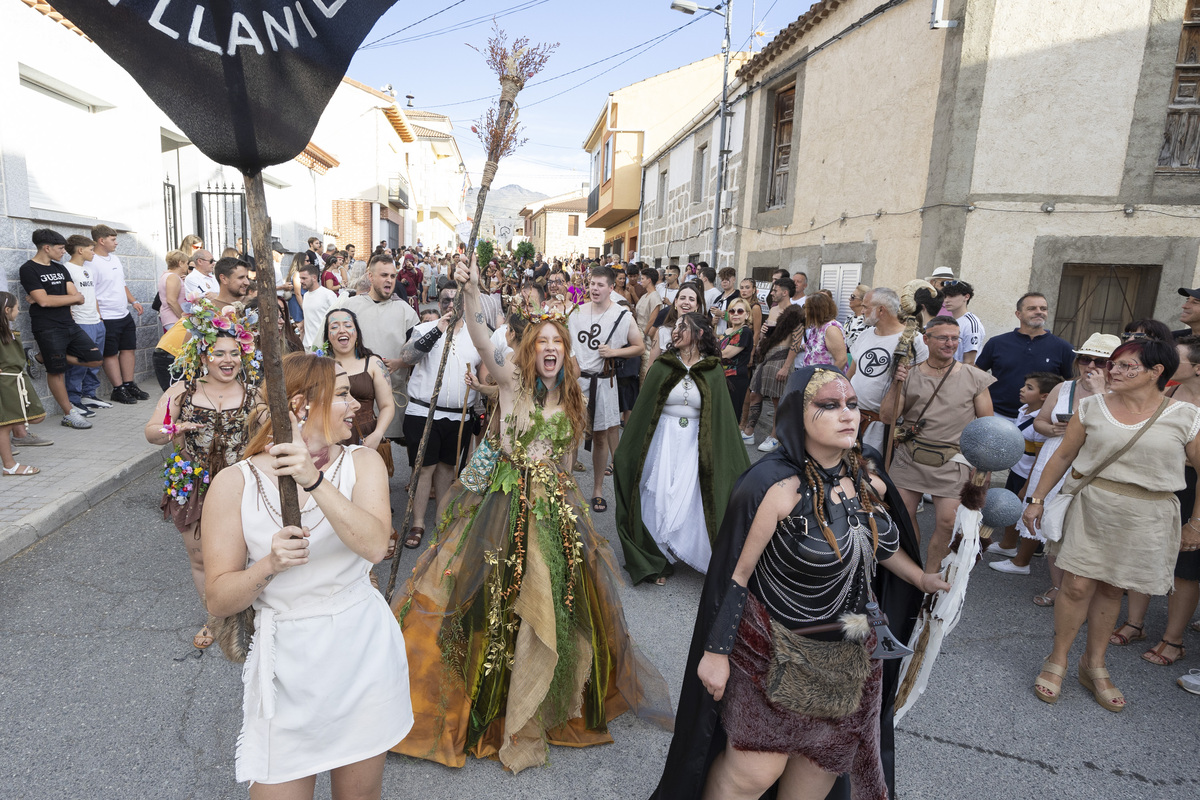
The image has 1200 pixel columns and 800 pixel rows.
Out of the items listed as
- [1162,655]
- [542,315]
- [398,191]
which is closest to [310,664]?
[542,315]

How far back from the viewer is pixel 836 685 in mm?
2215

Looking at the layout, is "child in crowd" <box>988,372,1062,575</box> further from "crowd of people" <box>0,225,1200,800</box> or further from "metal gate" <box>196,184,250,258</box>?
"metal gate" <box>196,184,250,258</box>

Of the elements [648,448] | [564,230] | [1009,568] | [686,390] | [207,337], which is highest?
[564,230]

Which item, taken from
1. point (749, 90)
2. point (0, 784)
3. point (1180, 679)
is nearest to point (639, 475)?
point (1180, 679)

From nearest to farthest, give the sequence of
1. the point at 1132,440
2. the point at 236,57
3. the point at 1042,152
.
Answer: the point at 236,57
the point at 1132,440
the point at 1042,152

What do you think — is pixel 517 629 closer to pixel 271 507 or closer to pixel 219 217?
pixel 271 507

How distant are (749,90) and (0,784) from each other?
15.1 meters

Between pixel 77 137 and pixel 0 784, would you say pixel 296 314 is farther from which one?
pixel 0 784

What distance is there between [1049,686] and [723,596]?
2.49 meters

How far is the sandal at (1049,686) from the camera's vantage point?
359 centimetres

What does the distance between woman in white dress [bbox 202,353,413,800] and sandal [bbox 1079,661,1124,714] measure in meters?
3.51

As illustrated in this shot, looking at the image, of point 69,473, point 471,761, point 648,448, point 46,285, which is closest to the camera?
point 471,761

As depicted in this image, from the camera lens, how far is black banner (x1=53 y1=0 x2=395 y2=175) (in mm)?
1433

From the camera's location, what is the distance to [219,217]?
44.4ft
